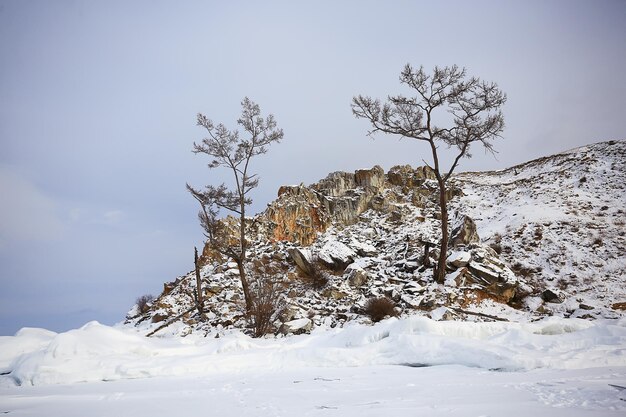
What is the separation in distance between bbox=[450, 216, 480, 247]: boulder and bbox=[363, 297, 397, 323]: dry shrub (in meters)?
6.33

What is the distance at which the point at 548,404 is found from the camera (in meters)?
3.72

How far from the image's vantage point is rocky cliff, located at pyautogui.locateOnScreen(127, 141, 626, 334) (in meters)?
14.4

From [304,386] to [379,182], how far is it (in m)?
22.9

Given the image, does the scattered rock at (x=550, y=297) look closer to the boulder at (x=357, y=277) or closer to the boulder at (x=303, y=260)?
the boulder at (x=357, y=277)

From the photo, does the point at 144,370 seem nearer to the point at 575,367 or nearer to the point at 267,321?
the point at 267,321

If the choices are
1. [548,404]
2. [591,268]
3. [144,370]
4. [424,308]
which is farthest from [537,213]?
[144,370]

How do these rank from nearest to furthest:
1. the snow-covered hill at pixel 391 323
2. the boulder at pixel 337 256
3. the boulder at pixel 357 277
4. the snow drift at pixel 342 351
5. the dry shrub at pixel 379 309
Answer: the snow-covered hill at pixel 391 323
the snow drift at pixel 342 351
the dry shrub at pixel 379 309
the boulder at pixel 357 277
the boulder at pixel 337 256

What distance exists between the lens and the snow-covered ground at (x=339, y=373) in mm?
4117

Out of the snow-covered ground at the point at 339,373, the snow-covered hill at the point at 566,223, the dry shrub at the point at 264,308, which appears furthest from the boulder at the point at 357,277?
the snow-covered hill at the point at 566,223

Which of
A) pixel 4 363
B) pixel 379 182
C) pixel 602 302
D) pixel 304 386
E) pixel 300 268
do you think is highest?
pixel 379 182

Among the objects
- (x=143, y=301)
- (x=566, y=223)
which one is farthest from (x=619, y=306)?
(x=143, y=301)

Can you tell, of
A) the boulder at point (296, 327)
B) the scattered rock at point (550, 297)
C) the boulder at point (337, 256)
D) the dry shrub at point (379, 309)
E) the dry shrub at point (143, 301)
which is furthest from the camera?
the dry shrub at point (143, 301)

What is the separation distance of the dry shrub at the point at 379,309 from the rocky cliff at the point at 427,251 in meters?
0.60

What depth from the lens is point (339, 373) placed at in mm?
6836
